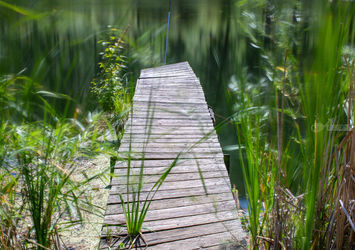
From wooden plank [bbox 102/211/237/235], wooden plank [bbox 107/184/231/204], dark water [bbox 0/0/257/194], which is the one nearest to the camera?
dark water [bbox 0/0/257/194]

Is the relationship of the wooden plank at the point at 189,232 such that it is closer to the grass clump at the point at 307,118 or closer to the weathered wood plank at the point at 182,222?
the weathered wood plank at the point at 182,222

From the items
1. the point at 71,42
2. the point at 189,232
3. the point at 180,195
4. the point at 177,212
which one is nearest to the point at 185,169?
the point at 180,195

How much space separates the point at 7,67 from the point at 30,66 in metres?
0.08

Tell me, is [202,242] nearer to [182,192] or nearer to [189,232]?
[189,232]

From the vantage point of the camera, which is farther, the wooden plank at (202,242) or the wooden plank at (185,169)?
the wooden plank at (185,169)

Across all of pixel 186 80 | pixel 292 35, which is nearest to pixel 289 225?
pixel 292 35

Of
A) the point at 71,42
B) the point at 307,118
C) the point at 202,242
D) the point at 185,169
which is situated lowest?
the point at 202,242

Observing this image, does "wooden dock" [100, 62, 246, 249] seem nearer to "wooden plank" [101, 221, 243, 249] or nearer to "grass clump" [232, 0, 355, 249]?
"wooden plank" [101, 221, 243, 249]

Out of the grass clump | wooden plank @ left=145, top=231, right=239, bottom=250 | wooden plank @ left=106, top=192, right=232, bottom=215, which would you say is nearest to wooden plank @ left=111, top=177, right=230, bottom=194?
wooden plank @ left=106, top=192, right=232, bottom=215

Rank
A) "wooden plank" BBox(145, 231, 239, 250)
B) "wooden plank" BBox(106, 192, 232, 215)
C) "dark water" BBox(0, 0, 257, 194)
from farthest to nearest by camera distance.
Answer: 1. "wooden plank" BBox(106, 192, 232, 215)
2. "wooden plank" BBox(145, 231, 239, 250)
3. "dark water" BBox(0, 0, 257, 194)

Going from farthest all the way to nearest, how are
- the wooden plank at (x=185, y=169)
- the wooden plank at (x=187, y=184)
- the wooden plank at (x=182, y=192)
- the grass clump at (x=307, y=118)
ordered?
1. the wooden plank at (x=185, y=169)
2. the wooden plank at (x=187, y=184)
3. the wooden plank at (x=182, y=192)
4. the grass clump at (x=307, y=118)

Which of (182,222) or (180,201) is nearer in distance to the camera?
(182,222)

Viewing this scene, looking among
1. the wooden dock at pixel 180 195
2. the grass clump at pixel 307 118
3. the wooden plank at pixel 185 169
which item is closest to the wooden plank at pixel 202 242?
the wooden dock at pixel 180 195

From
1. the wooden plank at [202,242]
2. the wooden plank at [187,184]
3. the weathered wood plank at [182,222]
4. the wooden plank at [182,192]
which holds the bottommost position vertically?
the wooden plank at [202,242]
